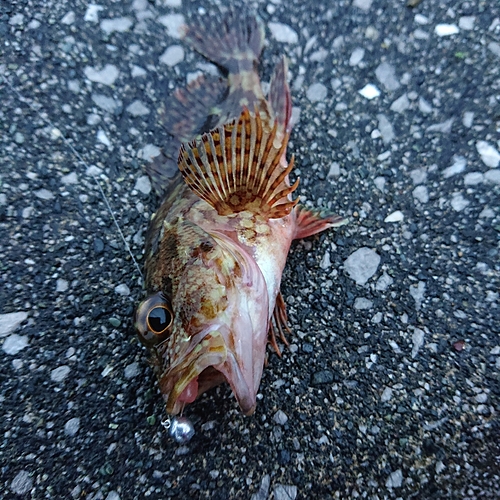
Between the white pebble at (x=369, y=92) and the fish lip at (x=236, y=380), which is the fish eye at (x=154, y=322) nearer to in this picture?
the fish lip at (x=236, y=380)

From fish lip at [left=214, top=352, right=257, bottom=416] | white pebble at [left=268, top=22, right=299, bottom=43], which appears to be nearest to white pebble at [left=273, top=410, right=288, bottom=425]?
fish lip at [left=214, top=352, right=257, bottom=416]

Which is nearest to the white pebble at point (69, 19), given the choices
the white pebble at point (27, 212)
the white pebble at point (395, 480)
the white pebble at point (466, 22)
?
the white pebble at point (27, 212)

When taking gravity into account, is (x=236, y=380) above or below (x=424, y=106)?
below

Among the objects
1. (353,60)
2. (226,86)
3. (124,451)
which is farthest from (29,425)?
(353,60)

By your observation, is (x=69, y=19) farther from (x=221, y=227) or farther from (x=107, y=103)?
(x=221, y=227)

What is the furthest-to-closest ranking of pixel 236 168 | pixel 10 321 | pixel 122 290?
pixel 122 290 < pixel 10 321 < pixel 236 168

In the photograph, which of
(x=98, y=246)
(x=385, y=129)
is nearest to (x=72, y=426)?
(x=98, y=246)
